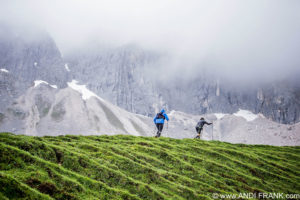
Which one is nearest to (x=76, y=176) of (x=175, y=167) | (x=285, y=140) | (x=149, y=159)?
(x=149, y=159)

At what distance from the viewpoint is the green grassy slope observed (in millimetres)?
10664

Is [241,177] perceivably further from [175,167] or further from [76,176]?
[76,176]

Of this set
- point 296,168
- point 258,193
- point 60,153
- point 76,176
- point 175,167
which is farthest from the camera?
→ point 296,168

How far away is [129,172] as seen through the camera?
1516 centimetres

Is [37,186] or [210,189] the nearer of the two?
[37,186]

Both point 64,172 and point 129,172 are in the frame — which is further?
point 129,172

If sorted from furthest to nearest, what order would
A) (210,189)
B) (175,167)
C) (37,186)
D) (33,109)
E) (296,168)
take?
1. (33,109)
2. (296,168)
3. (175,167)
4. (210,189)
5. (37,186)

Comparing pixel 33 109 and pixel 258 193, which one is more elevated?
pixel 33 109

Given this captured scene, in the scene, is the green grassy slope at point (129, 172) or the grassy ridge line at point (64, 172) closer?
the green grassy slope at point (129, 172)

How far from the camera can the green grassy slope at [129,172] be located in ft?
35.0

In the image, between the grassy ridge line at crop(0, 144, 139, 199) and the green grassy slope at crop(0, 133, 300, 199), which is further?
the grassy ridge line at crop(0, 144, 139, 199)

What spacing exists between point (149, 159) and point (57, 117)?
190728mm

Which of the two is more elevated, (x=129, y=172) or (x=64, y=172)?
(x=64, y=172)

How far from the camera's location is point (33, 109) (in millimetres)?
197500
